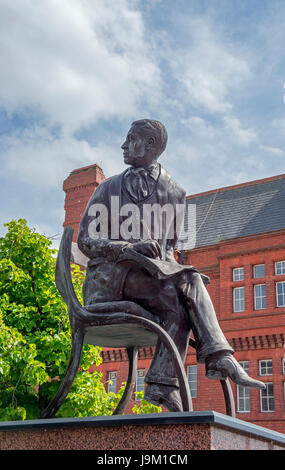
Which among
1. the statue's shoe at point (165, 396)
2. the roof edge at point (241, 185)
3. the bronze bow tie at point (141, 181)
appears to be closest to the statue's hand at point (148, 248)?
the bronze bow tie at point (141, 181)

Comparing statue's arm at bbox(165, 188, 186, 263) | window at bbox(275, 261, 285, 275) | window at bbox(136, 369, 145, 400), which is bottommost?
statue's arm at bbox(165, 188, 186, 263)

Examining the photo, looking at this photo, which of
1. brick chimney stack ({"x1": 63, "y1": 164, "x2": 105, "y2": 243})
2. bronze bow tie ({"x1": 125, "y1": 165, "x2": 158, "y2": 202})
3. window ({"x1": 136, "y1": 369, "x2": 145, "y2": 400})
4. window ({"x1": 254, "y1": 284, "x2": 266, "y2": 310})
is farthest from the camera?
brick chimney stack ({"x1": 63, "y1": 164, "x2": 105, "y2": 243})

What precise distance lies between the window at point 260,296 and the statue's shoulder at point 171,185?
22624mm

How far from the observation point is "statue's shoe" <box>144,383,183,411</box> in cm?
409

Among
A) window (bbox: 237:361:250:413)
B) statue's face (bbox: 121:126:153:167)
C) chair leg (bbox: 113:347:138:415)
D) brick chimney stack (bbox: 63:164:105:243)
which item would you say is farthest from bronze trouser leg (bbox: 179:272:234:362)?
brick chimney stack (bbox: 63:164:105:243)

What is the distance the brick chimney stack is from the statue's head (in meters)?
30.4

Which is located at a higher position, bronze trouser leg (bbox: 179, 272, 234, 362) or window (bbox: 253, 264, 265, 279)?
window (bbox: 253, 264, 265, 279)

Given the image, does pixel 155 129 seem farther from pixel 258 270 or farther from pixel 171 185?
pixel 258 270

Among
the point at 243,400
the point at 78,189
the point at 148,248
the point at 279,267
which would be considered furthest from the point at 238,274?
the point at 148,248

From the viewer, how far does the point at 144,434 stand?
10.7ft

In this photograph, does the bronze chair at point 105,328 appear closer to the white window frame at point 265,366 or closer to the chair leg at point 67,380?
the chair leg at point 67,380

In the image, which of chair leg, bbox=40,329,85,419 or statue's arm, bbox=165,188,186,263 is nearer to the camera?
chair leg, bbox=40,329,85,419

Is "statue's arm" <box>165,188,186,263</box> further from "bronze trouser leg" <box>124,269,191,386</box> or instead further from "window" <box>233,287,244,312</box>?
"window" <box>233,287,244,312</box>

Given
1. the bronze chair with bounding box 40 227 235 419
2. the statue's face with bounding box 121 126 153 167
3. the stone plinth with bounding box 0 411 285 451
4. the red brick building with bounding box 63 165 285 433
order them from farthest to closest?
the red brick building with bounding box 63 165 285 433 → the statue's face with bounding box 121 126 153 167 → the bronze chair with bounding box 40 227 235 419 → the stone plinth with bounding box 0 411 285 451
